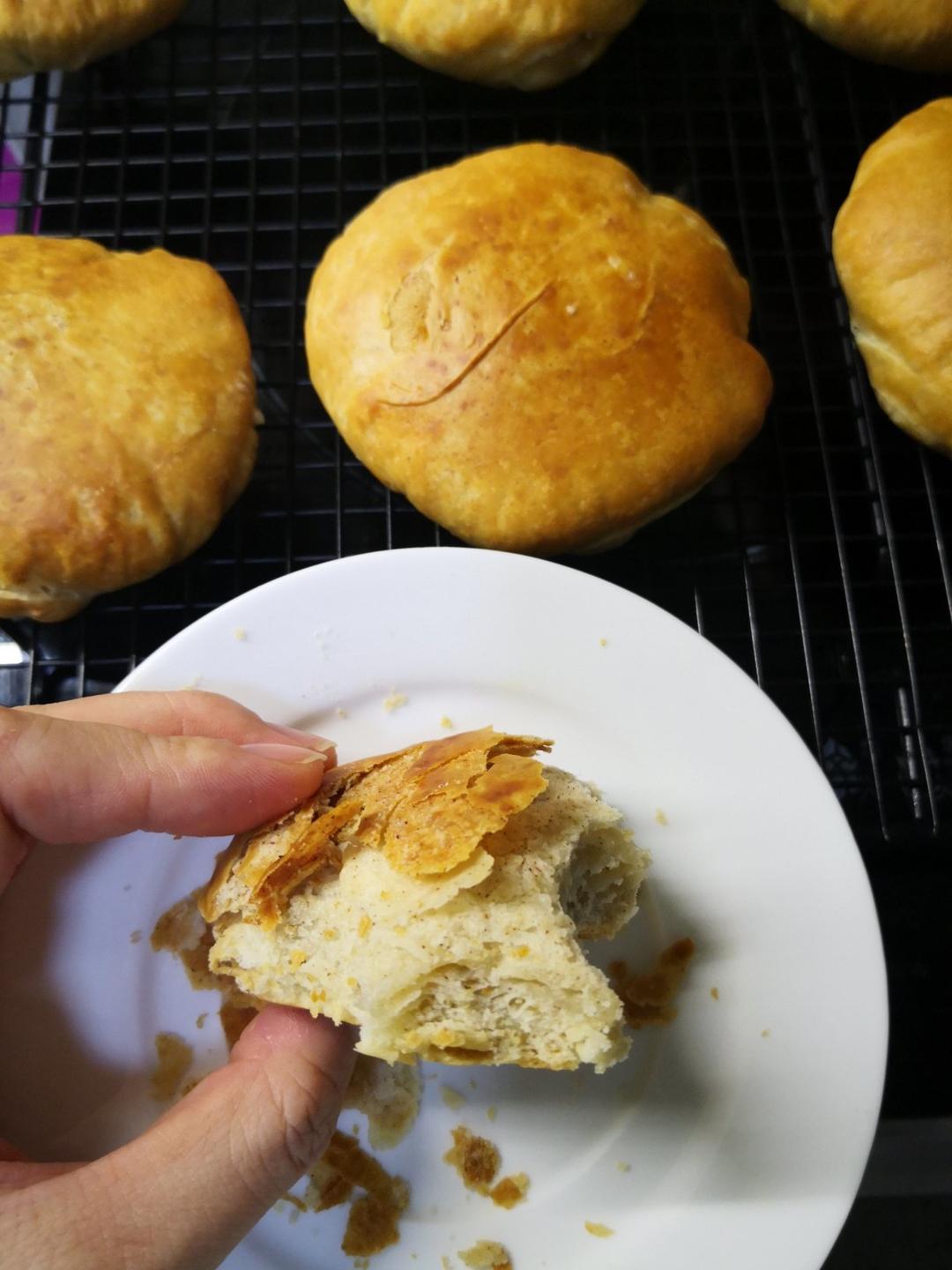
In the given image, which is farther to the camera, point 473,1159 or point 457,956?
point 473,1159

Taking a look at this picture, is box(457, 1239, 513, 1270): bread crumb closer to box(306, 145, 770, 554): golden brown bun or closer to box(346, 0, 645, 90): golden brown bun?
box(306, 145, 770, 554): golden brown bun

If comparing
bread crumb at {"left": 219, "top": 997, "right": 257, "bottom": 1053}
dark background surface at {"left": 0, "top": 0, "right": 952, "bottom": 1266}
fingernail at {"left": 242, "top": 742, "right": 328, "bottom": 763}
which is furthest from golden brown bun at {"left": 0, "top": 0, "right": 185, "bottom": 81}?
bread crumb at {"left": 219, "top": 997, "right": 257, "bottom": 1053}

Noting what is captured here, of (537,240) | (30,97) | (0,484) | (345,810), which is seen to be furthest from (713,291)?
(30,97)

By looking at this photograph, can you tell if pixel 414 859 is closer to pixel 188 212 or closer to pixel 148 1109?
pixel 148 1109

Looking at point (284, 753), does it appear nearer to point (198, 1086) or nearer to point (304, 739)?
point (304, 739)

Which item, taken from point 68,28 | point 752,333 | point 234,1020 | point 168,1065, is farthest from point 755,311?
point 168,1065

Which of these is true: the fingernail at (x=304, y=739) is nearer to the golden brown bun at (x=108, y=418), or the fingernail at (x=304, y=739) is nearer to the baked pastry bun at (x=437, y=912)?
the baked pastry bun at (x=437, y=912)

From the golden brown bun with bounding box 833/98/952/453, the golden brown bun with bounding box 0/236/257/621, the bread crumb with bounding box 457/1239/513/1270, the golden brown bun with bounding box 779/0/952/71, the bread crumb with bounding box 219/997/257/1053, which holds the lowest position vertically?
the bread crumb with bounding box 457/1239/513/1270
